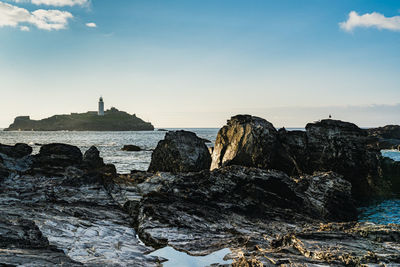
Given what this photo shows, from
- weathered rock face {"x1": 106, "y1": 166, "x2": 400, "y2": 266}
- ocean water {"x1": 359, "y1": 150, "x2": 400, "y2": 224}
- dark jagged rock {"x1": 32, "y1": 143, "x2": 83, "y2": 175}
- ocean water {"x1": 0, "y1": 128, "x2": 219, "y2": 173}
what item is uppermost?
dark jagged rock {"x1": 32, "y1": 143, "x2": 83, "y2": 175}

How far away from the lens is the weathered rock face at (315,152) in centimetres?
2327

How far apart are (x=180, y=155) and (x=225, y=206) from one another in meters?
14.3

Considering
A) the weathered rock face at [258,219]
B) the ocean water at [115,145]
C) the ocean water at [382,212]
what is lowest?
the ocean water at [382,212]

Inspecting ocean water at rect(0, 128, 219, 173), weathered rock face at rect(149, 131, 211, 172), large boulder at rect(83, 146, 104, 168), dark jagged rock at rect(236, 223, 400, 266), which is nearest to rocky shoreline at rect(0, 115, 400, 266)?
dark jagged rock at rect(236, 223, 400, 266)

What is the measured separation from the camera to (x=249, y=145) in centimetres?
2345

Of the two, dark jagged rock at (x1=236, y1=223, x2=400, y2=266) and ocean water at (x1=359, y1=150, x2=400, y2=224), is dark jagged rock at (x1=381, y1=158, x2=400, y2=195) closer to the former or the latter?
ocean water at (x1=359, y1=150, x2=400, y2=224)

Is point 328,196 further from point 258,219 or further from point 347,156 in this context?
point 347,156

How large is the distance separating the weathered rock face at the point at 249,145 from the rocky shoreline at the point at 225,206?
81mm

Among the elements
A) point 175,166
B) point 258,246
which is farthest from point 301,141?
point 258,246

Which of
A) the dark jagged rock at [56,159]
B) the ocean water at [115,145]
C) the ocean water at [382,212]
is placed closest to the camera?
the ocean water at [382,212]

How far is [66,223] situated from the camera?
31.7 ft

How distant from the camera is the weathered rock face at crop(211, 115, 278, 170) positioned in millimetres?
23219

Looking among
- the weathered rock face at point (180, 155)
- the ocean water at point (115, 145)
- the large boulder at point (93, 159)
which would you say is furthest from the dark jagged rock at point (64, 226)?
the ocean water at point (115, 145)

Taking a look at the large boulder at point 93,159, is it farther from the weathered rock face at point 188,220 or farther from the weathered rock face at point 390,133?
the weathered rock face at point 390,133
